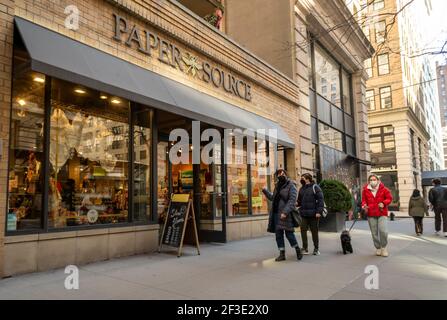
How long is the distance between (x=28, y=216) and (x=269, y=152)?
8345 mm

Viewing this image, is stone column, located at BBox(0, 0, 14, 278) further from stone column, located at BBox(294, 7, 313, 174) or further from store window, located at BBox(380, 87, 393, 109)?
store window, located at BBox(380, 87, 393, 109)

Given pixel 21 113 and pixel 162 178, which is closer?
pixel 21 113

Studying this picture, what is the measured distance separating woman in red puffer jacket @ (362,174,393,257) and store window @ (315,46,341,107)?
1010 cm

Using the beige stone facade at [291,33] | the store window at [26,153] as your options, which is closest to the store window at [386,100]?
the beige stone facade at [291,33]

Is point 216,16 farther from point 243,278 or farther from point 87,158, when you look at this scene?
point 243,278

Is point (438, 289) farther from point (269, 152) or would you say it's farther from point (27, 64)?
point (269, 152)

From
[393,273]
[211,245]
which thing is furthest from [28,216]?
[393,273]

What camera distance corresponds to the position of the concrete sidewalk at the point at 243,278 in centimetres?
→ 475

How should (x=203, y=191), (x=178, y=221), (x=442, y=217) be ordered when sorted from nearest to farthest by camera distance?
(x=178, y=221)
(x=203, y=191)
(x=442, y=217)

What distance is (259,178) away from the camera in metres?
12.3

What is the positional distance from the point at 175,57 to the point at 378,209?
578cm

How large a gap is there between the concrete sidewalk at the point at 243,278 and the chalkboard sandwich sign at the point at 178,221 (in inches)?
11.7

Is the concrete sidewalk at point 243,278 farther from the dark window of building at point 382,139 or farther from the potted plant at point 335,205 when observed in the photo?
the dark window of building at point 382,139

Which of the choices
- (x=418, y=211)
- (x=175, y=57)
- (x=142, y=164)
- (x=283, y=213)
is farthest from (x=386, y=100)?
(x=142, y=164)
